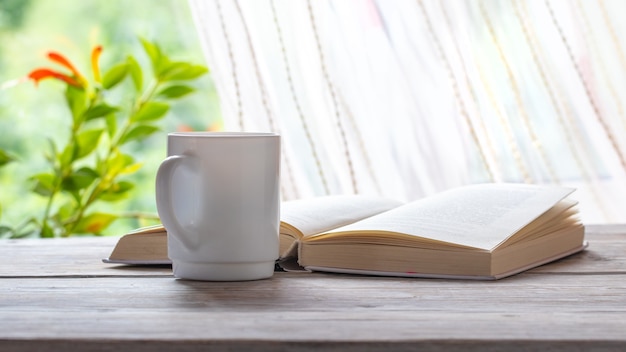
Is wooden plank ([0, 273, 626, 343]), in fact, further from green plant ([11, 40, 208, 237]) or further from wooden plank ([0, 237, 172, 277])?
green plant ([11, 40, 208, 237])

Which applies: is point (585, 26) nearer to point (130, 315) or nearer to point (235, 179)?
point (235, 179)

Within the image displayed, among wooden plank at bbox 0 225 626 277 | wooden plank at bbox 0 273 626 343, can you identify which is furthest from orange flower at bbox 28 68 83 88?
wooden plank at bbox 0 273 626 343

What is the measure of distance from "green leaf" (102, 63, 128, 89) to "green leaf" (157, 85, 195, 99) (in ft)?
0.43

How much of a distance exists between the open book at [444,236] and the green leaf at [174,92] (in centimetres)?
95

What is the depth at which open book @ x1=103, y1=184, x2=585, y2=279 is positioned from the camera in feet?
2.56

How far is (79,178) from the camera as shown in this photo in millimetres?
1788

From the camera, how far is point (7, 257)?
948mm

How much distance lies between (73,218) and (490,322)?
146cm

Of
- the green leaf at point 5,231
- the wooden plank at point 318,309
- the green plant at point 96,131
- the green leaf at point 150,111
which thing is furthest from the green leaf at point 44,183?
the wooden plank at point 318,309

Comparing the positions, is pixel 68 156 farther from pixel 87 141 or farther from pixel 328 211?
pixel 328 211

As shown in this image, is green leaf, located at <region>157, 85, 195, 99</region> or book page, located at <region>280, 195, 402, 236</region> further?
green leaf, located at <region>157, 85, 195, 99</region>

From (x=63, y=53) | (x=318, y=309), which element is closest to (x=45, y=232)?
(x=318, y=309)

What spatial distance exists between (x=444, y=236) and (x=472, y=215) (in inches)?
3.6

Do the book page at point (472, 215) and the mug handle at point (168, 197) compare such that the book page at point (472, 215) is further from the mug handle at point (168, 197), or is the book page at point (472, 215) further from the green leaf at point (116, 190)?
the green leaf at point (116, 190)
